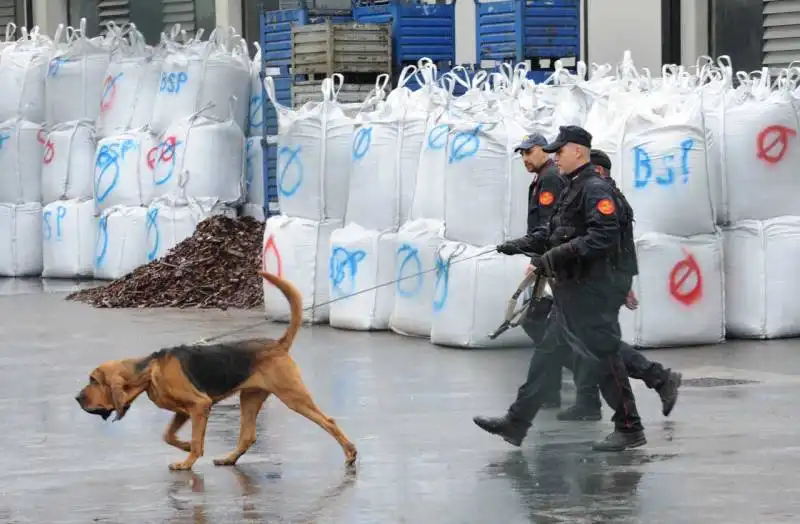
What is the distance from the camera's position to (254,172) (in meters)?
19.3

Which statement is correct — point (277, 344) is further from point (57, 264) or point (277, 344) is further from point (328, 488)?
point (57, 264)

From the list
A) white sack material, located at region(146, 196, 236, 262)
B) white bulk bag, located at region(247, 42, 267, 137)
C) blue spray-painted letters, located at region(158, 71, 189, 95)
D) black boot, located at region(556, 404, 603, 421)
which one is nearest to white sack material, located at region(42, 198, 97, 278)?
white sack material, located at region(146, 196, 236, 262)

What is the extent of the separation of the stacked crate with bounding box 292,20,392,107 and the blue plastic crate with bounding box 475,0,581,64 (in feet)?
3.78

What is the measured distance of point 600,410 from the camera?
32.9ft

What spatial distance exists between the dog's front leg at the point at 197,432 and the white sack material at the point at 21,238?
529 inches

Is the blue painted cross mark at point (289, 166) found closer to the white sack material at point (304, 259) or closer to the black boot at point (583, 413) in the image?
the white sack material at point (304, 259)

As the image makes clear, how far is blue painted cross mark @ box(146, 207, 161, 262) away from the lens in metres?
19.0

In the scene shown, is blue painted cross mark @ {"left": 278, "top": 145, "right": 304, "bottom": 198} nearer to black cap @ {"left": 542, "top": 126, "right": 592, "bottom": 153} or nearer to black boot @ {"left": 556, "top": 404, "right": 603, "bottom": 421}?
black boot @ {"left": 556, "top": 404, "right": 603, "bottom": 421}

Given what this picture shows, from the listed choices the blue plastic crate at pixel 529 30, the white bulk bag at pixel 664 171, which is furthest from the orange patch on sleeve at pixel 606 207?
the blue plastic crate at pixel 529 30

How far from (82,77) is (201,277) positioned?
14.5 ft

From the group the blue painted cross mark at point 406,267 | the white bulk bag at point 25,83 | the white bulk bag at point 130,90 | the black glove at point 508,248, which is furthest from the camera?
the white bulk bag at point 25,83

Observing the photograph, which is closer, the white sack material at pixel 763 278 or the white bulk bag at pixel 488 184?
the white bulk bag at pixel 488 184

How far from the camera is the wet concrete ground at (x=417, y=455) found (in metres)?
7.52

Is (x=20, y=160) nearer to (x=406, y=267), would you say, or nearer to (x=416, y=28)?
(x=416, y=28)
